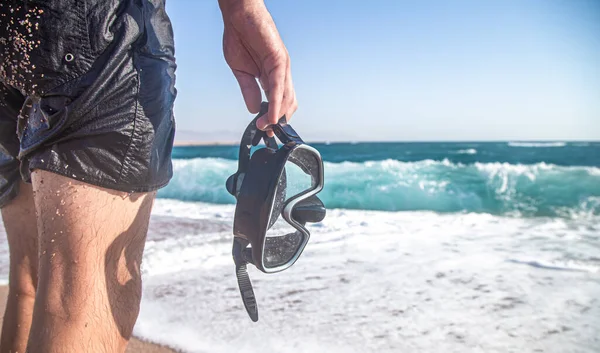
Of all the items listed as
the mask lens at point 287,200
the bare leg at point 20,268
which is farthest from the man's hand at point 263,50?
the bare leg at point 20,268

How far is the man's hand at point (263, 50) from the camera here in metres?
1.24

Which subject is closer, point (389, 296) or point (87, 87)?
point (87, 87)

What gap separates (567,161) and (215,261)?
24919 mm

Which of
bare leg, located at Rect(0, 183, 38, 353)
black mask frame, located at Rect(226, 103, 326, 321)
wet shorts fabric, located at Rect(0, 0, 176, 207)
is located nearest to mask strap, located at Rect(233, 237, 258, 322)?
black mask frame, located at Rect(226, 103, 326, 321)

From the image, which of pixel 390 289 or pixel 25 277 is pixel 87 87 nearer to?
pixel 25 277

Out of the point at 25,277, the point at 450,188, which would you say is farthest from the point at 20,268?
the point at 450,188

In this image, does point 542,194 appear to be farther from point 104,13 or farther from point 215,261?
point 104,13

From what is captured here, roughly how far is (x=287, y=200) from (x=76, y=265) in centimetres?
49

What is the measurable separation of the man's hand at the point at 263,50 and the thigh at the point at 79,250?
1.50 ft

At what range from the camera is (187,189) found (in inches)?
521

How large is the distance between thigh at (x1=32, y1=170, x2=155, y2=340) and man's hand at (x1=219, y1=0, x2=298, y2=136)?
46cm

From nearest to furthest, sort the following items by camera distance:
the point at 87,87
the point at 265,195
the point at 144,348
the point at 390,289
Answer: the point at 87,87 → the point at 265,195 → the point at 144,348 → the point at 390,289

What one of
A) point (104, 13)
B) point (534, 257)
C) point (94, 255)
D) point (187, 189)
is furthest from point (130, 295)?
point (187, 189)

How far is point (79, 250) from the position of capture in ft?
3.25
